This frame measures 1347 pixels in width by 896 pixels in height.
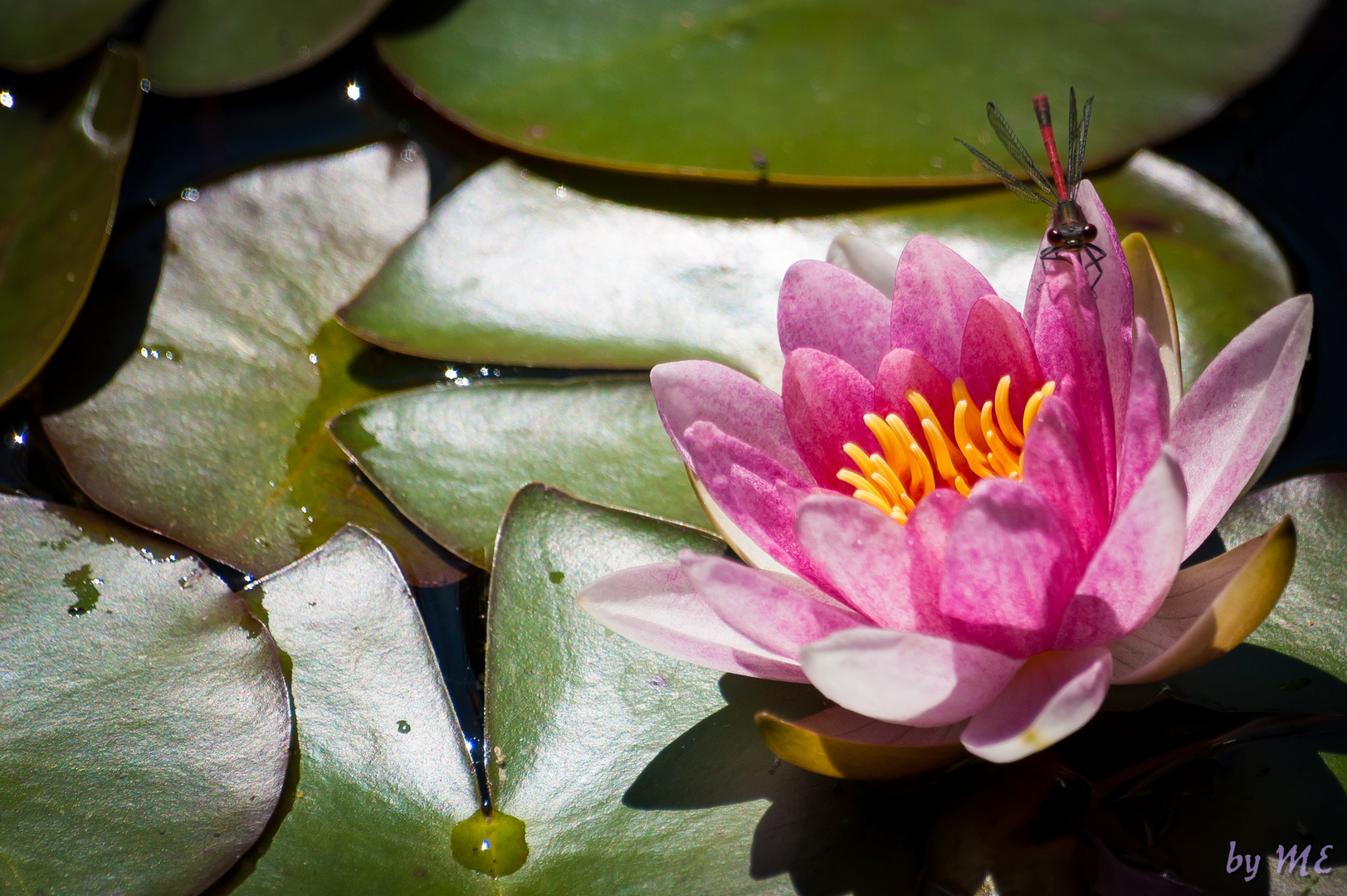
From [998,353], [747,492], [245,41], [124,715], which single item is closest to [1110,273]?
[998,353]

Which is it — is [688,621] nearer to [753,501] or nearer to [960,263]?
[753,501]

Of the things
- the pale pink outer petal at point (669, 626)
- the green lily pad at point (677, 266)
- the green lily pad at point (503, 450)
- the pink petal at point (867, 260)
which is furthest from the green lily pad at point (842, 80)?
the pale pink outer petal at point (669, 626)

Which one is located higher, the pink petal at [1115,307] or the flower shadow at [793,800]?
the pink petal at [1115,307]

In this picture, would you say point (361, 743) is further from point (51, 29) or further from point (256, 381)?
point (51, 29)

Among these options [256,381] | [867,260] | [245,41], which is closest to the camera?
[867,260]

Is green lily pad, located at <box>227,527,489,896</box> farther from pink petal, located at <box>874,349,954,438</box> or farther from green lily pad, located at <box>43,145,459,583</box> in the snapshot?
pink petal, located at <box>874,349,954,438</box>

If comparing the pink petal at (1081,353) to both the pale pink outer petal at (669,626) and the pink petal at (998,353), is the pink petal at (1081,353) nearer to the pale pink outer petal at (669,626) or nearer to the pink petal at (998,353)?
the pink petal at (998,353)
